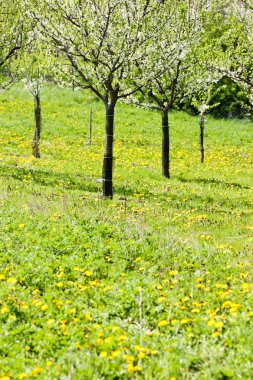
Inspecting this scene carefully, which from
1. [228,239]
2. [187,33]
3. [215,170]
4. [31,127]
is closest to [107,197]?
[228,239]

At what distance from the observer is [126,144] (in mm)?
36156

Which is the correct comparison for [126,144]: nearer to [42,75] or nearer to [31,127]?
[31,127]

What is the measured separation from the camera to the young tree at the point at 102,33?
1471 cm

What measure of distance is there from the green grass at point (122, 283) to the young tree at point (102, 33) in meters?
4.61

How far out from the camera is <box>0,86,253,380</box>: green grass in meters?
5.57

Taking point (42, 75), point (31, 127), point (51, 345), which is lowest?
point (51, 345)

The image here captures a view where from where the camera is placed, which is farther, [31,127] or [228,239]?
[31,127]

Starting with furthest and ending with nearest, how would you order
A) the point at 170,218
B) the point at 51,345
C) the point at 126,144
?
the point at 126,144
the point at 170,218
the point at 51,345

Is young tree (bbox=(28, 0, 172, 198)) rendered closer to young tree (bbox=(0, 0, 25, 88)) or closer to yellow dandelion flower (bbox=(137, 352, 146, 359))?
young tree (bbox=(0, 0, 25, 88))

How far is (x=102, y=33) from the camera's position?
1485 cm

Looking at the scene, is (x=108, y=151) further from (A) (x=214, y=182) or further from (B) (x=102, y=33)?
(A) (x=214, y=182)

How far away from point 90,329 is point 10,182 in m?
12.1

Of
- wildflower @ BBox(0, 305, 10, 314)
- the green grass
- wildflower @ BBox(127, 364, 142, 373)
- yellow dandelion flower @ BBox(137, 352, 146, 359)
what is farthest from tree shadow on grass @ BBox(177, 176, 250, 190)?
wildflower @ BBox(127, 364, 142, 373)

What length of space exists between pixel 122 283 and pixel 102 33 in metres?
10.0
